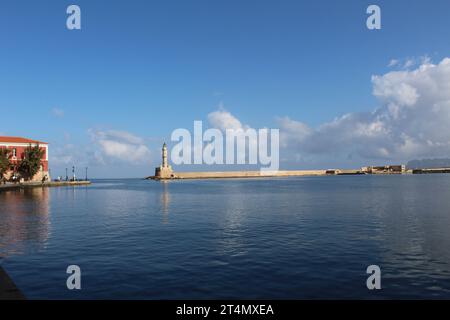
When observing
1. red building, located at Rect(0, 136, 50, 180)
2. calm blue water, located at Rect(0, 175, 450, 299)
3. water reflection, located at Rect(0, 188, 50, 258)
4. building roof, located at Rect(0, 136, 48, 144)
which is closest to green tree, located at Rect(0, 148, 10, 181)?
red building, located at Rect(0, 136, 50, 180)

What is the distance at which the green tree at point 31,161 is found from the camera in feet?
341

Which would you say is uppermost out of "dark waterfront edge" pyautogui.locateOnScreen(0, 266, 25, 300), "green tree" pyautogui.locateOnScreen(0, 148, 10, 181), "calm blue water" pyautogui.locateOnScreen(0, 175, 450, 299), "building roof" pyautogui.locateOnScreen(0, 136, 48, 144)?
"building roof" pyautogui.locateOnScreen(0, 136, 48, 144)

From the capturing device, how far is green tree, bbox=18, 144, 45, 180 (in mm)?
103875

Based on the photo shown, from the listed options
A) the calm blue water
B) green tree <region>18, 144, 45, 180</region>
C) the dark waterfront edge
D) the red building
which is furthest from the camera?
the red building

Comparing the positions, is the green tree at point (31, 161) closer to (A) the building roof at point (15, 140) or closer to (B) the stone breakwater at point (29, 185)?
(B) the stone breakwater at point (29, 185)

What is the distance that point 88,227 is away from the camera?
3262 cm

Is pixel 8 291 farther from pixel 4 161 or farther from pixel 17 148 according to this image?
pixel 17 148

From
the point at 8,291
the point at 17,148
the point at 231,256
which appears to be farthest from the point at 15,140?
the point at 8,291

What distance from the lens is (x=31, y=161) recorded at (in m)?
104

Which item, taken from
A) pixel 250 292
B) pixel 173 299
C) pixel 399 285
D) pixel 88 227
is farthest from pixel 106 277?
pixel 88 227

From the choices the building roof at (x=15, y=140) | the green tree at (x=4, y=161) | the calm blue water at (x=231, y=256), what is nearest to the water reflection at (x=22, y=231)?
the calm blue water at (x=231, y=256)

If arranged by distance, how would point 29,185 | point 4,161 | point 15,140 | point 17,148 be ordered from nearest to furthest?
point 4,161 < point 29,185 < point 17,148 < point 15,140

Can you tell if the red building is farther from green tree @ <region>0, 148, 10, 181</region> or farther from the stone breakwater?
the stone breakwater
